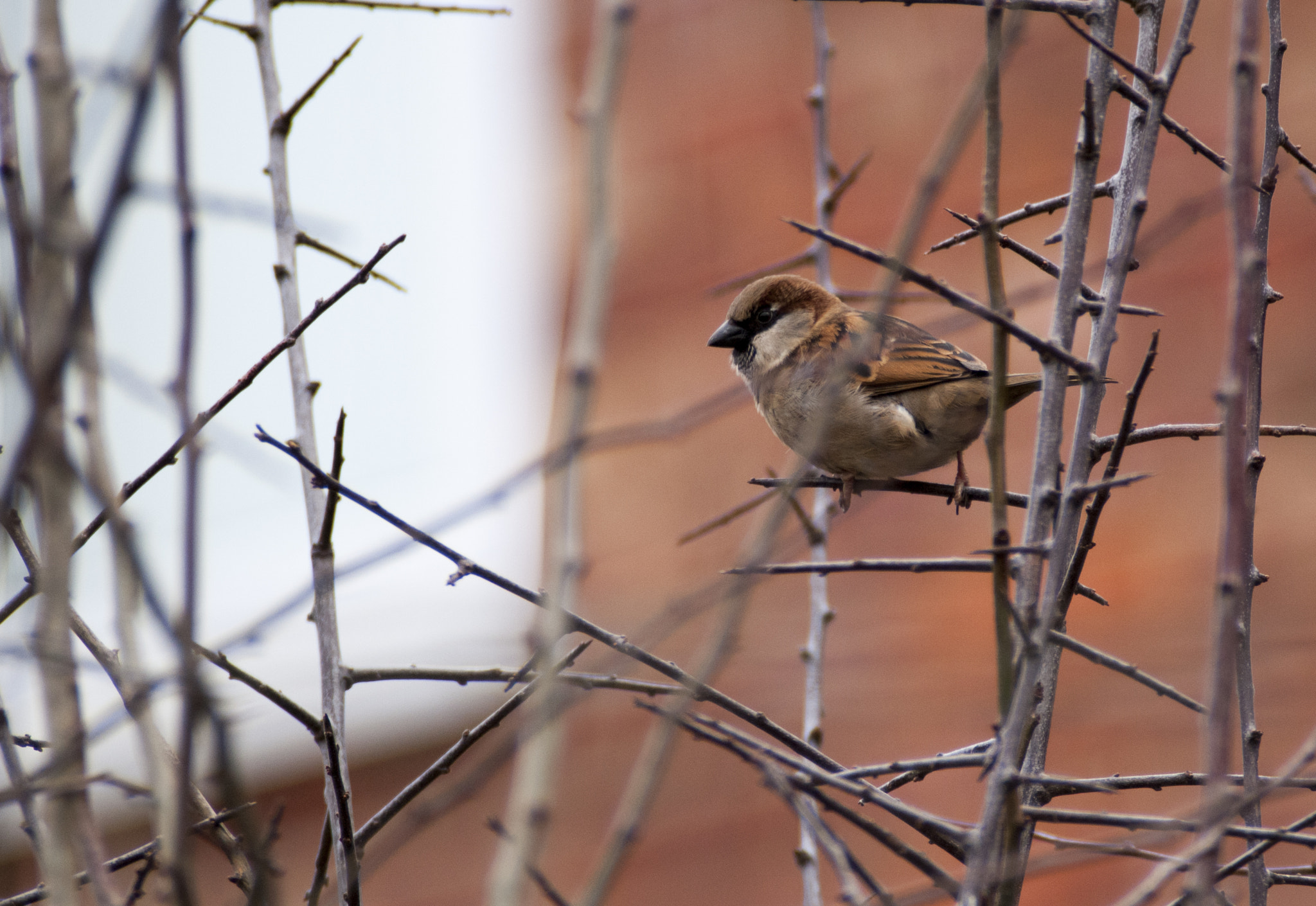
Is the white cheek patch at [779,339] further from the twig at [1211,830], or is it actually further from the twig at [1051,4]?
→ the twig at [1211,830]

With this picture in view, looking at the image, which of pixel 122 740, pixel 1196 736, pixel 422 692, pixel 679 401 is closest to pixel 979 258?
pixel 679 401

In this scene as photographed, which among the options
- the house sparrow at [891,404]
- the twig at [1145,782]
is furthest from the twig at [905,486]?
the twig at [1145,782]

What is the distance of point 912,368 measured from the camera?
130 inches

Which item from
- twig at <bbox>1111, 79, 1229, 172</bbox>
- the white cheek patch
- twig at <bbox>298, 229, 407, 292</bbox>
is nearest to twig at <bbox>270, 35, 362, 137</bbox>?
twig at <bbox>298, 229, 407, 292</bbox>

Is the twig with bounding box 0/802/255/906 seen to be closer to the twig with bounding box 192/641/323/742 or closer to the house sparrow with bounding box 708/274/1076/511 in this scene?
the twig with bounding box 192/641/323/742

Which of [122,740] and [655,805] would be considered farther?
[122,740]

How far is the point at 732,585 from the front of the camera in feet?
3.58

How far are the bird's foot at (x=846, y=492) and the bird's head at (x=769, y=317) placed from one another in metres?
0.65

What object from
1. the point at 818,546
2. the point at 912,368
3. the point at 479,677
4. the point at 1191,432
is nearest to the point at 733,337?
the point at 912,368

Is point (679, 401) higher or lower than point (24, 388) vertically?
higher

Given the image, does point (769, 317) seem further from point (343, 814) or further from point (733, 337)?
point (343, 814)

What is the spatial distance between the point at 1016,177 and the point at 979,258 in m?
0.38

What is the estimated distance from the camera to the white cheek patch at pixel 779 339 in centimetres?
368

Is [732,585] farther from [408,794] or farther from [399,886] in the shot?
[399,886]
